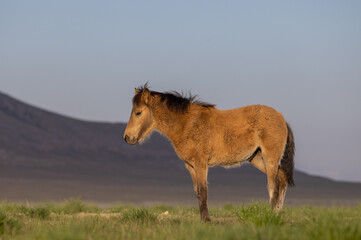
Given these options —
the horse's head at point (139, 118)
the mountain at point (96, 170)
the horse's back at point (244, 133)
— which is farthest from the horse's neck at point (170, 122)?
the mountain at point (96, 170)

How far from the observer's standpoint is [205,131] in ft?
38.1

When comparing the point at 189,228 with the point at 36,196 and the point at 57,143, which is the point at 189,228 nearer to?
the point at 36,196

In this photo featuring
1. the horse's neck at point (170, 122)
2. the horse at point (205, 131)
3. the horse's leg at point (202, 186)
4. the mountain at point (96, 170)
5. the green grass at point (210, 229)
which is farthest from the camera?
the mountain at point (96, 170)

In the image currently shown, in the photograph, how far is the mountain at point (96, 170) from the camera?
51.9 m

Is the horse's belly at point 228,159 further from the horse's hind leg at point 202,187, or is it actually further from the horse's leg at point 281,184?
the horse's leg at point 281,184

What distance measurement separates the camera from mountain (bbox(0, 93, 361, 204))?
51938mm

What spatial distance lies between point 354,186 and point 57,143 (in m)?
43.2

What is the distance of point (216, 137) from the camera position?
11688 millimetres

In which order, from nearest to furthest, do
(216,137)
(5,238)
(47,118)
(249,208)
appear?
(5,238) < (249,208) < (216,137) < (47,118)

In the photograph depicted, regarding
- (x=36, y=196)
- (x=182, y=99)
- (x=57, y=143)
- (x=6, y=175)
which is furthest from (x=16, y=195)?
(x=182, y=99)

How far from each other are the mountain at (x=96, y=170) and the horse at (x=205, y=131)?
32.8 m

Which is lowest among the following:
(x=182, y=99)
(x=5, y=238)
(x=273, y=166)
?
(x=5, y=238)

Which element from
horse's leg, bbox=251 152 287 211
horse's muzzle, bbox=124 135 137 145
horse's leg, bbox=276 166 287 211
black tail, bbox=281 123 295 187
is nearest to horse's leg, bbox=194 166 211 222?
horse's muzzle, bbox=124 135 137 145

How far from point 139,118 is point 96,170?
198 feet
